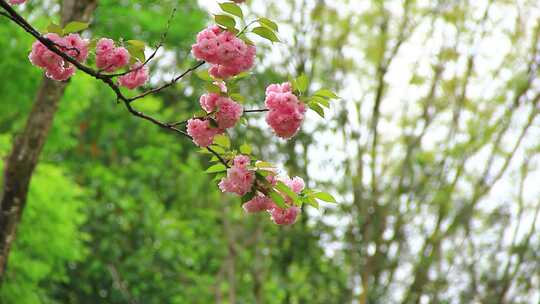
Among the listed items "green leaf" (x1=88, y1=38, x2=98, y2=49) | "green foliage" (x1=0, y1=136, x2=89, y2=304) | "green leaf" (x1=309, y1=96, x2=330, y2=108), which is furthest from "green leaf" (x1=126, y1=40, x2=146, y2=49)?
"green foliage" (x1=0, y1=136, x2=89, y2=304)

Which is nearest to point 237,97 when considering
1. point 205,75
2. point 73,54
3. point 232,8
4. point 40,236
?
point 205,75

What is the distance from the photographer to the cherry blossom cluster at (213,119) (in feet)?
8.53

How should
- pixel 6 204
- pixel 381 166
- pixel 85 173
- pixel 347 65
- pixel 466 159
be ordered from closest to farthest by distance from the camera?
pixel 6 204 → pixel 466 159 → pixel 347 65 → pixel 381 166 → pixel 85 173

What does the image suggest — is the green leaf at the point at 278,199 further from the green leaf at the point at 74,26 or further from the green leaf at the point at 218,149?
the green leaf at the point at 74,26

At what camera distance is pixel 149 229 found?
10398 millimetres

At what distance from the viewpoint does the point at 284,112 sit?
102 inches

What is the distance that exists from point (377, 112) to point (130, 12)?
206 inches

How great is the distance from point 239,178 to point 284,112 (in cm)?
27

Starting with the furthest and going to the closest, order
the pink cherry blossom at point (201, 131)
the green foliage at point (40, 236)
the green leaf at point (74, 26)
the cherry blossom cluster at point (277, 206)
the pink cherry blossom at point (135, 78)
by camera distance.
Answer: the green foliage at point (40, 236)
the pink cherry blossom at point (135, 78)
the cherry blossom cluster at point (277, 206)
the pink cherry blossom at point (201, 131)
the green leaf at point (74, 26)

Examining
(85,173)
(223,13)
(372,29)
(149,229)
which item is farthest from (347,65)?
(223,13)

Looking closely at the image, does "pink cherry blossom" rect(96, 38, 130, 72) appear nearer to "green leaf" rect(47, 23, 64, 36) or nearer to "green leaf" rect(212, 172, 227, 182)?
"green leaf" rect(47, 23, 64, 36)

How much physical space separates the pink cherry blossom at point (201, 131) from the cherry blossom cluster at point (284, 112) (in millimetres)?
203

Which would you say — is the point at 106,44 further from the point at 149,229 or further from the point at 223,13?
the point at 149,229

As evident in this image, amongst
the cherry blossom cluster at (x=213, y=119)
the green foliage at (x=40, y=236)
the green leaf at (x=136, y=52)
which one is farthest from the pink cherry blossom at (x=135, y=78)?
the green foliage at (x=40, y=236)
